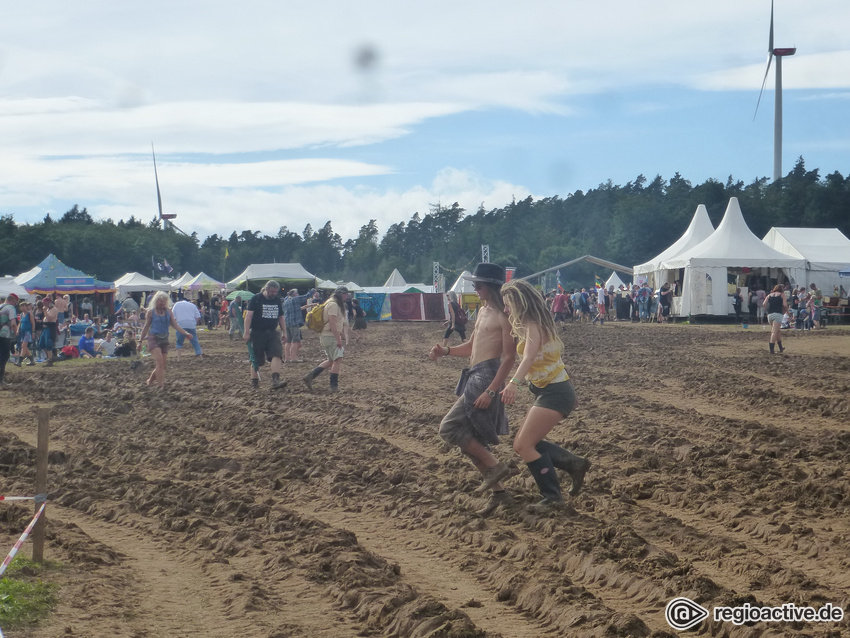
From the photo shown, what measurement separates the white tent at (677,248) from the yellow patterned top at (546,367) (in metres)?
37.8

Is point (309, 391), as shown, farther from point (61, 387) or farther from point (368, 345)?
point (368, 345)

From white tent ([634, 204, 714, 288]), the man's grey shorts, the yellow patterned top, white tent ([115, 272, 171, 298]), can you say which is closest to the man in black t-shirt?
the man's grey shorts

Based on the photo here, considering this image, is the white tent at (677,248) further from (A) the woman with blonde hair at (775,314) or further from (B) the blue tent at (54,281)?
(B) the blue tent at (54,281)

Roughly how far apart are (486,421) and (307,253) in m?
148

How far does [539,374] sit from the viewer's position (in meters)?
6.96

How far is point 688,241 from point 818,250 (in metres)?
Answer: 6.85

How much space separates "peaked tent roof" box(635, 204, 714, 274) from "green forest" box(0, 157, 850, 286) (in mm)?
24089

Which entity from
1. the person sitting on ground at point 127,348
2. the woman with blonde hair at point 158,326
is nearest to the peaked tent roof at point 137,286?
the person sitting on ground at point 127,348

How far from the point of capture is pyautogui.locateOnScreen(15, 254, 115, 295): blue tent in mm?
41344

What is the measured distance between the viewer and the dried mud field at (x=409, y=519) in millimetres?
5023

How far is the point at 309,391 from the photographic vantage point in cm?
1536

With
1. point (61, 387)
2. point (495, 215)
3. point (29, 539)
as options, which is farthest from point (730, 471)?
point (495, 215)
